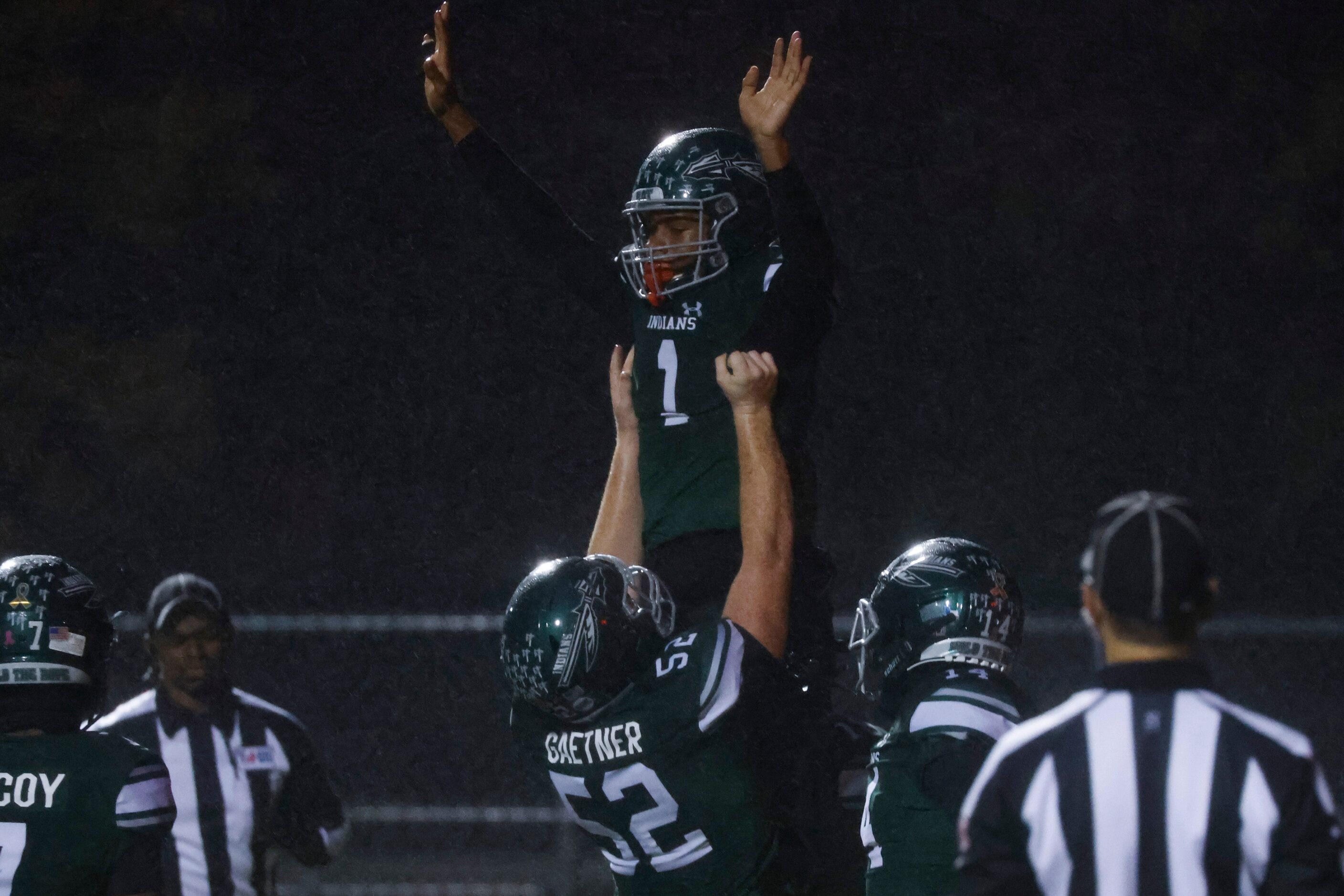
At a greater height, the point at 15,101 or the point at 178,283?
the point at 15,101

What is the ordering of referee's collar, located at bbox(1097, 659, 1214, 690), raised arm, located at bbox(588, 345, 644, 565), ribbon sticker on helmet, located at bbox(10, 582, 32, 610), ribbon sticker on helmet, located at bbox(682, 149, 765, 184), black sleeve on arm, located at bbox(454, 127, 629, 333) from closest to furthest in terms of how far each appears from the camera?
referee's collar, located at bbox(1097, 659, 1214, 690) < ribbon sticker on helmet, located at bbox(10, 582, 32, 610) < ribbon sticker on helmet, located at bbox(682, 149, 765, 184) < raised arm, located at bbox(588, 345, 644, 565) < black sleeve on arm, located at bbox(454, 127, 629, 333)

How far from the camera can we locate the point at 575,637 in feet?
9.13

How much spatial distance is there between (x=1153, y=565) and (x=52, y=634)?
194cm

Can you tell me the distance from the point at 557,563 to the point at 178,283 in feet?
25.5

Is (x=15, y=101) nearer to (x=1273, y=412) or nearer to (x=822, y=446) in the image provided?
(x=822, y=446)

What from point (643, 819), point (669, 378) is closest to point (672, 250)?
point (669, 378)

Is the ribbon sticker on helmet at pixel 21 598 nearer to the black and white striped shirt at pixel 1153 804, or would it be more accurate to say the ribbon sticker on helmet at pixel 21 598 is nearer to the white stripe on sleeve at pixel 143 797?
the white stripe on sleeve at pixel 143 797

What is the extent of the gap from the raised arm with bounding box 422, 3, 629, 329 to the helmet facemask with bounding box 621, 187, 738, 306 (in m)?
0.33

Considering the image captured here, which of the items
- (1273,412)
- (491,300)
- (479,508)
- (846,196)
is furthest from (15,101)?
(1273,412)

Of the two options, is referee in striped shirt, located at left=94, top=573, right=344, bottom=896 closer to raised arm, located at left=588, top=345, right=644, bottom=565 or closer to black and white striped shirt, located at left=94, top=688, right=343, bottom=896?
black and white striped shirt, located at left=94, top=688, right=343, bottom=896

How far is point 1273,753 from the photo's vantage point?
6.69ft

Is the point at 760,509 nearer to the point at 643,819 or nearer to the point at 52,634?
the point at 643,819

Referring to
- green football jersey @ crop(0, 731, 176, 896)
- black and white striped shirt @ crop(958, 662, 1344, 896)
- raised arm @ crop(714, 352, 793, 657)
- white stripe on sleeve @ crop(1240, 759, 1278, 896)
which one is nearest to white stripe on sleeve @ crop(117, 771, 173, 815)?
green football jersey @ crop(0, 731, 176, 896)

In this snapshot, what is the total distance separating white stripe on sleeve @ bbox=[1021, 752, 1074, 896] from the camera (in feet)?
6.84
